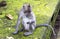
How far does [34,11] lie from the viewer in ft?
17.2

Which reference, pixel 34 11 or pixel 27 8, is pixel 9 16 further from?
pixel 27 8

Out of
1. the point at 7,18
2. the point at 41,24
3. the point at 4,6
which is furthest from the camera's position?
the point at 4,6

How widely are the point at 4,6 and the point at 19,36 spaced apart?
4.07 feet

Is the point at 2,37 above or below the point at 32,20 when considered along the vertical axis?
below

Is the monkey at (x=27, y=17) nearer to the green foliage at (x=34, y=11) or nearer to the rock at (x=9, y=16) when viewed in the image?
the green foliage at (x=34, y=11)

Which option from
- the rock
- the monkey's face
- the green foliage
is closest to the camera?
the monkey's face

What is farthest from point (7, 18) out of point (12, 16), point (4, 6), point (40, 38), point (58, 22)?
point (58, 22)

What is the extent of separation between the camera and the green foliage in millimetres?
4475

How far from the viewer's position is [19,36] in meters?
4.42

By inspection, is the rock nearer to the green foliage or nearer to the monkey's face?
the green foliage

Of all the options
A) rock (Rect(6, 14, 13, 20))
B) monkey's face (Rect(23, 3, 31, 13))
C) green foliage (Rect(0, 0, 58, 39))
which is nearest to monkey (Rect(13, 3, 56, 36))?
monkey's face (Rect(23, 3, 31, 13))

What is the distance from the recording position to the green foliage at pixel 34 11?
4.47 m

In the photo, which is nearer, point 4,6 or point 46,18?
point 46,18

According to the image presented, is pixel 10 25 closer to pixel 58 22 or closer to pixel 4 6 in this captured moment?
pixel 4 6
